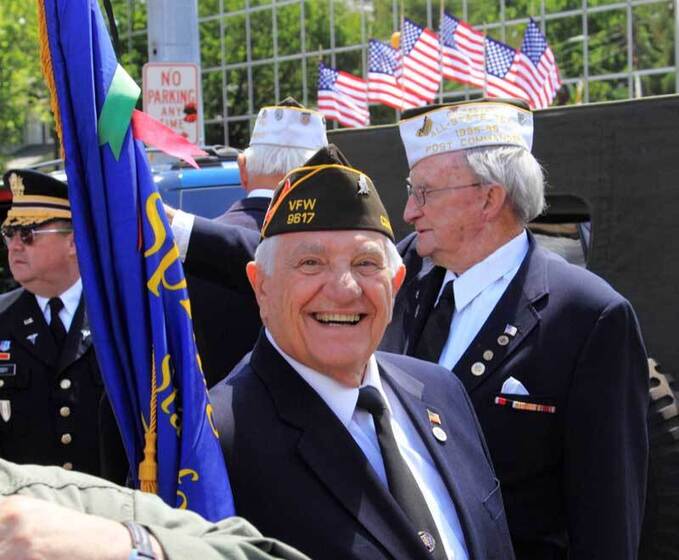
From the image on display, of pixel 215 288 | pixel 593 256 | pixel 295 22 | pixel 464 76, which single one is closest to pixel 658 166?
pixel 593 256

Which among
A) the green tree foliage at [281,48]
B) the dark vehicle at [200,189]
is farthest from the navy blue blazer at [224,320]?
the green tree foliage at [281,48]

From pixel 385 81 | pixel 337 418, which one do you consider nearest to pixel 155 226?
pixel 337 418

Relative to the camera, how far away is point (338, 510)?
8.21 feet

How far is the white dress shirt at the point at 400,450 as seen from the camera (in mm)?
2635

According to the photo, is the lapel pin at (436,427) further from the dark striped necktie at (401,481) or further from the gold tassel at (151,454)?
the gold tassel at (151,454)

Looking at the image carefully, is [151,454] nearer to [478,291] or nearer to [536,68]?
[478,291]

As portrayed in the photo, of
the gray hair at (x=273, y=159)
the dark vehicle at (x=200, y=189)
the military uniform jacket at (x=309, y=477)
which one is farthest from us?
the dark vehicle at (x=200, y=189)

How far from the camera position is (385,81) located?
20375 mm

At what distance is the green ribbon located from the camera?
238cm

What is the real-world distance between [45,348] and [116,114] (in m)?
2.52

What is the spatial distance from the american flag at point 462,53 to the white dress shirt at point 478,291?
1698cm

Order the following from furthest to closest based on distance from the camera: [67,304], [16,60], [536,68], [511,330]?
[16,60]
[536,68]
[67,304]
[511,330]

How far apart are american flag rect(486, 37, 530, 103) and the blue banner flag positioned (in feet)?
54.1

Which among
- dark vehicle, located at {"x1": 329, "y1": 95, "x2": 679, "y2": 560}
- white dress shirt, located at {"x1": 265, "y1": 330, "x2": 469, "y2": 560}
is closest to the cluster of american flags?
dark vehicle, located at {"x1": 329, "y1": 95, "x2": 679, "y2": 560}
